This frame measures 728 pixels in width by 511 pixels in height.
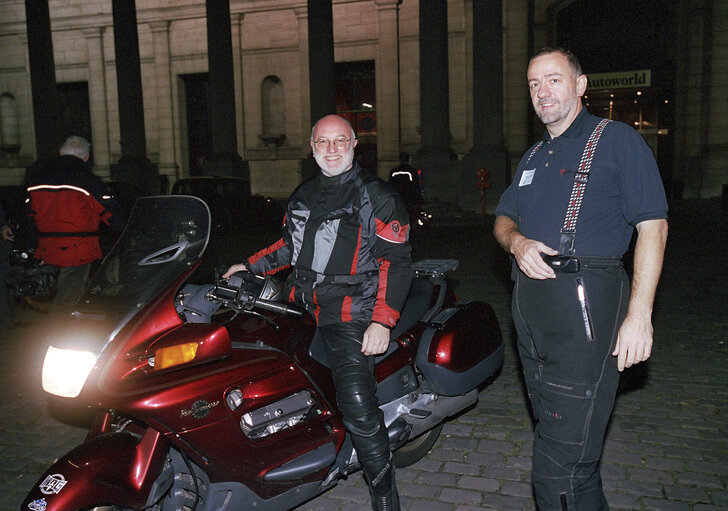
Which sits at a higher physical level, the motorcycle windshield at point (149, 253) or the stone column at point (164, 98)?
the stone column at point (164, 98)

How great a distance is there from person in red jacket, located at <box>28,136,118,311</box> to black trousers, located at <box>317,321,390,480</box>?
330 centimetres

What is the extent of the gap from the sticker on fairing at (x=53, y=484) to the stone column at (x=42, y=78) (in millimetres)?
25137

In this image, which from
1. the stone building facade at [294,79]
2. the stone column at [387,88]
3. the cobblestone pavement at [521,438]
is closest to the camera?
the cobblestone pavement at [521,438]

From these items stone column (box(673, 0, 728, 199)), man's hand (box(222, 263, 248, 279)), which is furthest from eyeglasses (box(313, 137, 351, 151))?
stone column (box(673, 0, 728, 199))

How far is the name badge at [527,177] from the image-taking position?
8.78ft

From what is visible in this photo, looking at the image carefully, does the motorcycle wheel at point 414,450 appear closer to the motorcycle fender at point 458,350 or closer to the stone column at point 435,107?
the motorcycle fender at point 458,350

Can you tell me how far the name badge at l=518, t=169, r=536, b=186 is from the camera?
2.68 m

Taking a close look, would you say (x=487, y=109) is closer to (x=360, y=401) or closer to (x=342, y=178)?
(x=342, y=178)

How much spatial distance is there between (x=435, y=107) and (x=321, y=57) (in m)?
4.51

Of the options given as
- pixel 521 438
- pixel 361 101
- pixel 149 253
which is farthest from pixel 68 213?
pixel 361 101

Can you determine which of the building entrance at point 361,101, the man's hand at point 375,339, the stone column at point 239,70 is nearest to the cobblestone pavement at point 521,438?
the man's hand at point 375,339

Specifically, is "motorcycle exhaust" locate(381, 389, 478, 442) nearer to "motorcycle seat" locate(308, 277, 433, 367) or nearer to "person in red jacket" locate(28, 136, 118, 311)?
"motorcycle seat" locate(308, 277, 433, 367)

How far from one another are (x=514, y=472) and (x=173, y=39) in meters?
32.5

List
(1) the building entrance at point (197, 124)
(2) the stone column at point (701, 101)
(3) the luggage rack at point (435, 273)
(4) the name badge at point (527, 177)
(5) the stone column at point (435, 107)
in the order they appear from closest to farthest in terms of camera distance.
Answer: (4) the name badge at point (527, 177) < (3) the luggage rack at point (435, 273) < (5) the stone column at point (435, 107) < (2) the stone column at point (701, 101) < (1) the building entrance at point (197, 124)
